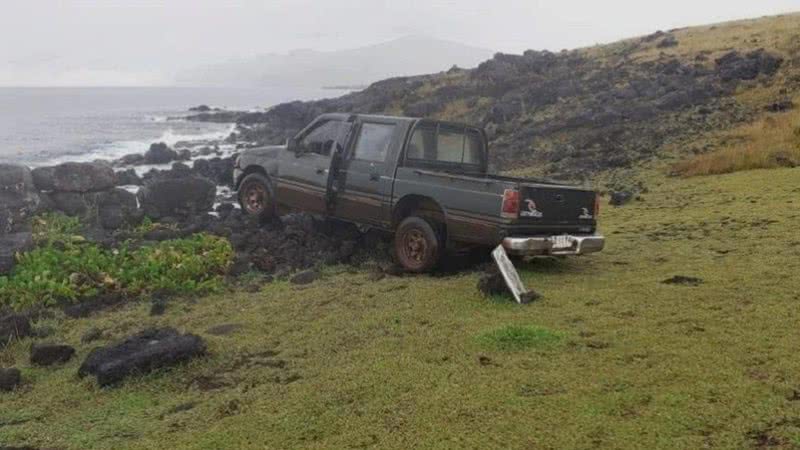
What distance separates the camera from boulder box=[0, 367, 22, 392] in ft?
22.3

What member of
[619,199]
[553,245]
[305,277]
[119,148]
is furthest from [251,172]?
[119,148]

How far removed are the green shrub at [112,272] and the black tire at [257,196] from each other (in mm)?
1807

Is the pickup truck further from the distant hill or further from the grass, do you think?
the distant hill

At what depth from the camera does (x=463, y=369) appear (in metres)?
6.10

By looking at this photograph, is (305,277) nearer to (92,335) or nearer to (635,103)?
(92,335)

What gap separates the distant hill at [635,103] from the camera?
22000 millimetres

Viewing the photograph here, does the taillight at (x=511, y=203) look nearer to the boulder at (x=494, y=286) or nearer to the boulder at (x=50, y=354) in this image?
the boulder at (x=494, y=286)

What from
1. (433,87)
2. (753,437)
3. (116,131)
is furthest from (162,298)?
(116,131)

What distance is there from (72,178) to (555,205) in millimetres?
12922

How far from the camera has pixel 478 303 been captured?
824cm

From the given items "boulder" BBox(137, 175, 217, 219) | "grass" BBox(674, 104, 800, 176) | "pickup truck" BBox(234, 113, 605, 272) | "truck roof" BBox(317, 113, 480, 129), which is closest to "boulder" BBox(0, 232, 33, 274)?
"pickup truck" BBox(234, 113, 605, 272)

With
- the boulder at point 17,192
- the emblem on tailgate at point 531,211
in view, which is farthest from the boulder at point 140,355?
the boulder at point 17,192

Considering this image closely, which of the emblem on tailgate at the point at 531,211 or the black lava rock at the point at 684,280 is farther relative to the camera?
the emblem on tailgate at the point at 531,211

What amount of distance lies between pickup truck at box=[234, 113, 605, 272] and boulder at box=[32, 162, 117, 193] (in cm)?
711
